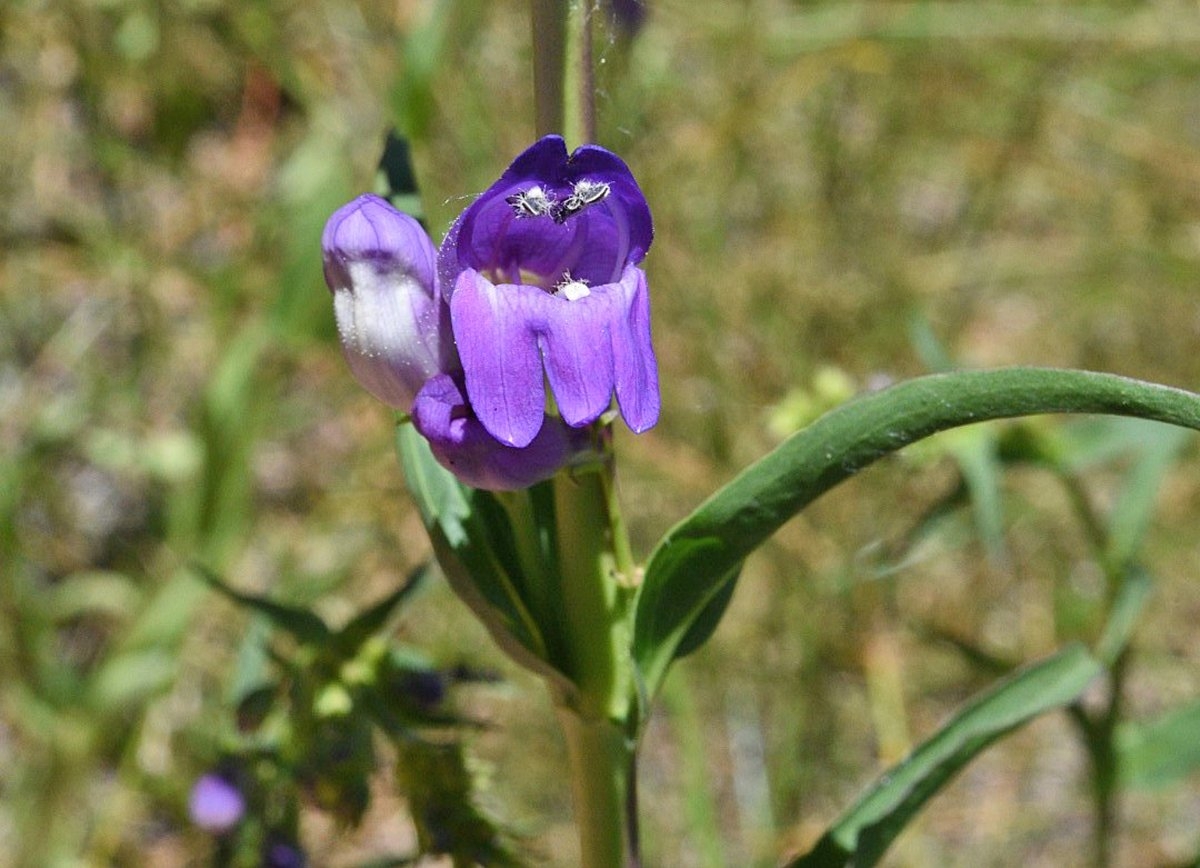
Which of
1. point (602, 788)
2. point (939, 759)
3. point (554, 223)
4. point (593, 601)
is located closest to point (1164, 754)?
point (939, 759)

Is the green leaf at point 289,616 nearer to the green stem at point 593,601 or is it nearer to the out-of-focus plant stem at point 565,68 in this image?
the green stem at point 593,601

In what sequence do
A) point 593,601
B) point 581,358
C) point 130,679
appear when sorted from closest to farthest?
point 581,358 → point 593,601 → point 130,679

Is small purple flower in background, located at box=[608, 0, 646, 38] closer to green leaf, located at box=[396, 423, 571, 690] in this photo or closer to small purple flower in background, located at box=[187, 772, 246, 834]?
green leaf, located at box=[396, 423, 571, 690]

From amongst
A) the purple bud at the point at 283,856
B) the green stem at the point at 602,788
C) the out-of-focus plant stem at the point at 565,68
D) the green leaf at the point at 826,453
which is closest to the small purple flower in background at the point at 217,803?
the purple bud at the point at 283,856

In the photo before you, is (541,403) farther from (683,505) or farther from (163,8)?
(163,8)

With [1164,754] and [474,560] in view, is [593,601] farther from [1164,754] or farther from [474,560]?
[1164,754]

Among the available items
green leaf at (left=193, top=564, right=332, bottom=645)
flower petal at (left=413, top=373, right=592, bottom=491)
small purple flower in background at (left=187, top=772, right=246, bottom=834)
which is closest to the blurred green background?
small purple flower in background at (left=187, top=772, right=246, bottom=834)
